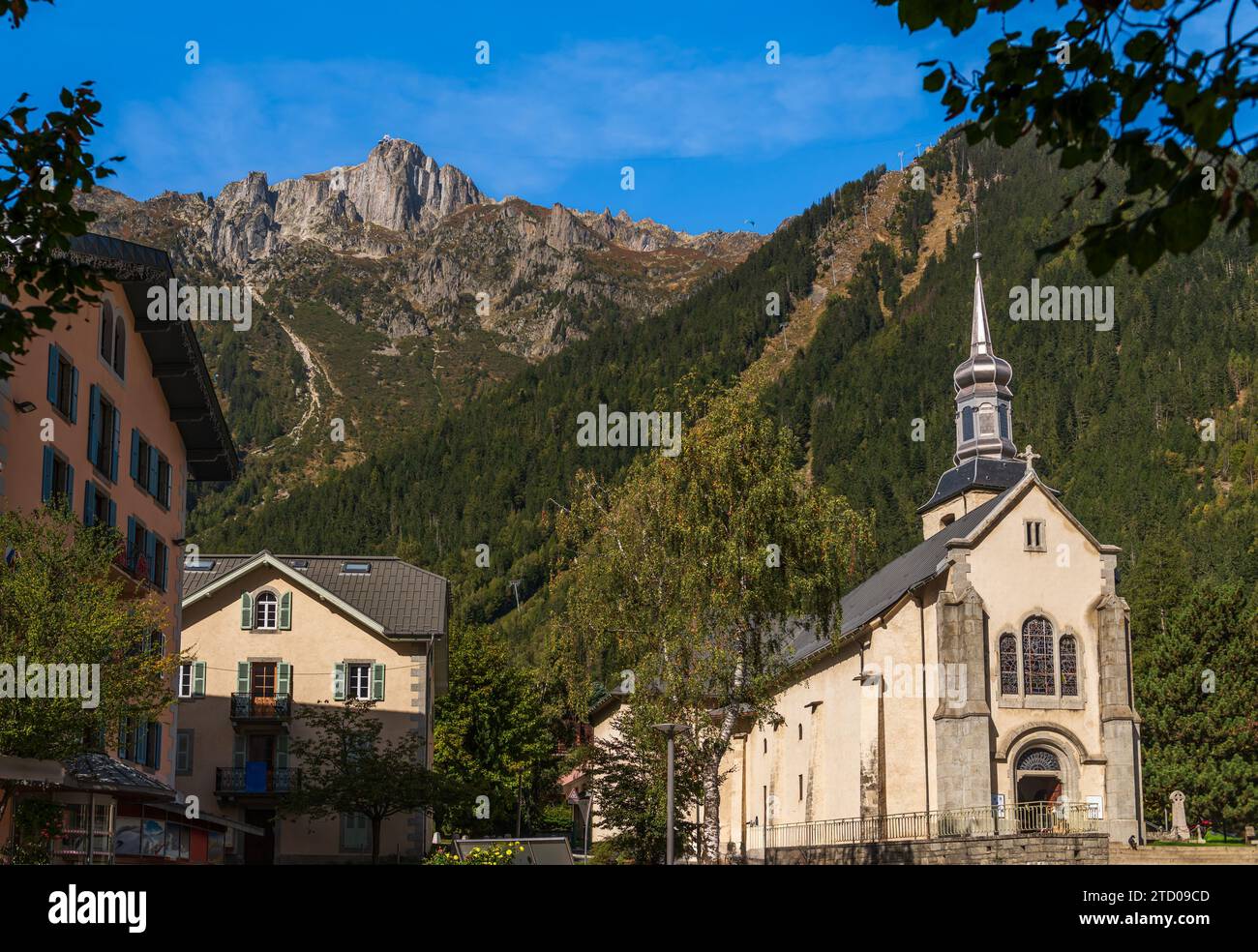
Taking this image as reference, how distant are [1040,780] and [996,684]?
369 centimetres

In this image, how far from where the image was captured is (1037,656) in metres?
53.0

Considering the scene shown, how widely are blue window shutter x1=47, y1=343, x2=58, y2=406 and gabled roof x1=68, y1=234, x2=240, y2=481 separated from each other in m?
2.08

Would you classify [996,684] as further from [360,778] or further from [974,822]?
[360,778]

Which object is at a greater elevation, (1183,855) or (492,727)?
(492,727)

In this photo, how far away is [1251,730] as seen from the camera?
62.9 m

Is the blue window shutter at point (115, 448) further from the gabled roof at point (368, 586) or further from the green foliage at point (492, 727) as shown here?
the green foliage at point (492, 727)

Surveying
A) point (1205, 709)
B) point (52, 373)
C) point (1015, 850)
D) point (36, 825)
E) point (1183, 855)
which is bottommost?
point (1183, 855)

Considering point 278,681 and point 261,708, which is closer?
point 261,708

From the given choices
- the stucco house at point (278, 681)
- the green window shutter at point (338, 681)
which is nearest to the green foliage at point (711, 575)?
the stucco house at point (278, 681)

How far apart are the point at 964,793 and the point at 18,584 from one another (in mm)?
33131

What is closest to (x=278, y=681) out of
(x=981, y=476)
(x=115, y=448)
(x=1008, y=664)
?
(x=115, y=448)

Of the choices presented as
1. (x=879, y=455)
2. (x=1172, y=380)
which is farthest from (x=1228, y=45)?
(x=1172, y=380)

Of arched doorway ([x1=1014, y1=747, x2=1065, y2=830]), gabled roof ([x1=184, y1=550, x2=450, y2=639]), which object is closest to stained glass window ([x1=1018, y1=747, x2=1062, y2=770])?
arched doorway ([x1=1014, y1=747, x2=1065, y2=830])
